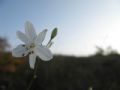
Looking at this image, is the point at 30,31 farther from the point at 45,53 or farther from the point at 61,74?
the point at 61,74

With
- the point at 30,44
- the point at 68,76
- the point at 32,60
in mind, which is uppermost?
the point at 68,76

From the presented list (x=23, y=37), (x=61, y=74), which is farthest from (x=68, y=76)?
(x=23, y=37)

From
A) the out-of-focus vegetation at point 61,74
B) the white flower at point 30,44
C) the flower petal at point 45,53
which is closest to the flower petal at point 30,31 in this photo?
the white flower at point 30,44

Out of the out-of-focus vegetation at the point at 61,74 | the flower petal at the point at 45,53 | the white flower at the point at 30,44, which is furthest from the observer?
the out-of-focus vegetation at the point at 61,74

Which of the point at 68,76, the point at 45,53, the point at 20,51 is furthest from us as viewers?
the point at 68,76

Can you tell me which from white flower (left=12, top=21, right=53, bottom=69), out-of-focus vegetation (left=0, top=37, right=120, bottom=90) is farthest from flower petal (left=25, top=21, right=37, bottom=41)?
out-of-focus vegetation (left=0, top=37, right=120, bottom=90)

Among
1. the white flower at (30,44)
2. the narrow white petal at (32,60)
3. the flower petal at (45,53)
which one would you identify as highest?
the white flower at (30,44)

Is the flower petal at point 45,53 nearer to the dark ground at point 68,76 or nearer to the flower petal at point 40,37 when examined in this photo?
the flower petal at point 40,37
